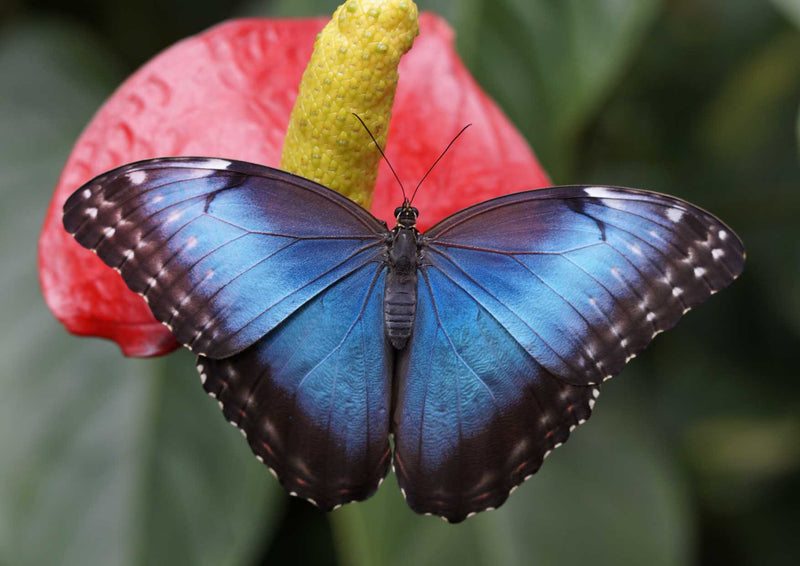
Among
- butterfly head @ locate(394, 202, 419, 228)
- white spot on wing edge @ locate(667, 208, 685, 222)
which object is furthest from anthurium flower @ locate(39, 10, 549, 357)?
white spot on wing edge @ locate(667, 208, 685, 222)

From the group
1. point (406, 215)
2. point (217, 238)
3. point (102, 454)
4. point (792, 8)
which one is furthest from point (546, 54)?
point (102, 454)

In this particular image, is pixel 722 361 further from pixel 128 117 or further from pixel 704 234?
pixel 128 117

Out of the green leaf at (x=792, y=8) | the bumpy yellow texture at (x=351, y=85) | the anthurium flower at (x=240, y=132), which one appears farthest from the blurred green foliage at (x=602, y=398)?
the bumpy yellow texture at (x=351, y=85)

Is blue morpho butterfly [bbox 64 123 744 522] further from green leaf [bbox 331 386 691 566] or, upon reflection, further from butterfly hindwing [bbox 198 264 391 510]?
green leaf [bbox 331 386 691 566]

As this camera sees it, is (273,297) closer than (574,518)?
Yes

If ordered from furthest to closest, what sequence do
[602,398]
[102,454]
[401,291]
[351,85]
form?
→ [602,398]
[102,454]
[401,291]
[351,85]

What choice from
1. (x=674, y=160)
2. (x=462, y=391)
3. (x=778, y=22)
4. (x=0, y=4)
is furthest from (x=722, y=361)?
(x=0, y=4)

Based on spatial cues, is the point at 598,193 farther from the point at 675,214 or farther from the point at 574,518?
the point at 574,518

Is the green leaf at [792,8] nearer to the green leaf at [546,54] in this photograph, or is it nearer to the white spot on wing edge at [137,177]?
the green leaf at [546,54]
